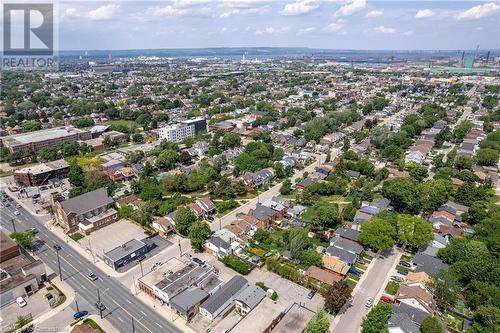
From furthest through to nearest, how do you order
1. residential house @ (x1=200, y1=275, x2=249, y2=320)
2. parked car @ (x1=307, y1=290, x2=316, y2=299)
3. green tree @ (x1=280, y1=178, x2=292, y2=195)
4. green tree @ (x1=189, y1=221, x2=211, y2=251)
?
green tree @ (x1=280, y1=178, x2=292, y2=195)
green tree @ (x1=189, y1=221, x2=211, y2=251)
parked car @ (x1=307, y1=290, x2=316, y2=299)
residential house @ (x1=200, y1=275, x2=249, y2=320)

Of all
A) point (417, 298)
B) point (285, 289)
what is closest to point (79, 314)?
point (285, 289)

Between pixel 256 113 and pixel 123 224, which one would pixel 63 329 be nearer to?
pixel 123 224

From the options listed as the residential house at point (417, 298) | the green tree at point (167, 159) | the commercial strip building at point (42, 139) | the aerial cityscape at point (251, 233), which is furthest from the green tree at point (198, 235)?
the commercial strip building at point (42, 139)

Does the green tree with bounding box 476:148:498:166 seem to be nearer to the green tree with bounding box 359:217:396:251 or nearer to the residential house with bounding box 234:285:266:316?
the green tree with bounding box 359:217:396:251

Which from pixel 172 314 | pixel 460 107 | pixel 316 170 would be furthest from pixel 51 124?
pixel 460 107

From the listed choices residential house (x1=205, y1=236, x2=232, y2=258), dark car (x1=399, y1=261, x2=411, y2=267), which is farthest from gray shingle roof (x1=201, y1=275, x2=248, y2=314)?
dark car (x1=399, y1=261, x2=411, y2=267)

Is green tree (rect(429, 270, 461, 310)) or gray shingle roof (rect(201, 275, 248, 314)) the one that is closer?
green tree (rect(429, 270, 461, 310))

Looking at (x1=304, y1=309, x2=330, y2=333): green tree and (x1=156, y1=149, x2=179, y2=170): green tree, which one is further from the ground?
(x1=156, y1=149, x2=179, y2=170): green tree
